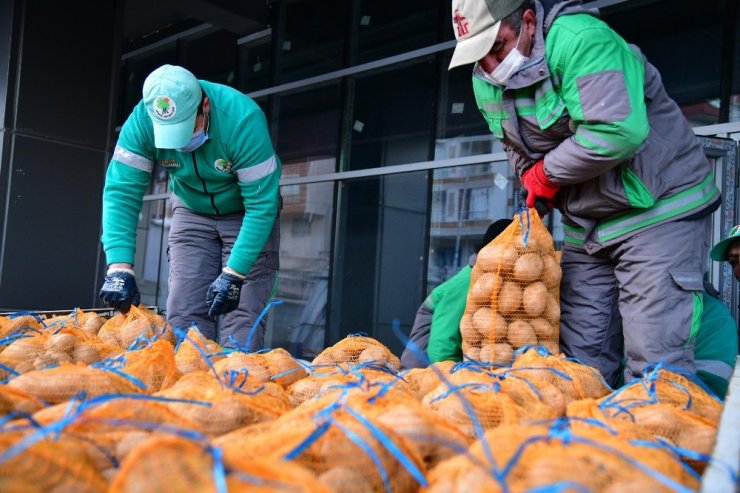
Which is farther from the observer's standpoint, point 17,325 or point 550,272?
point 17,325

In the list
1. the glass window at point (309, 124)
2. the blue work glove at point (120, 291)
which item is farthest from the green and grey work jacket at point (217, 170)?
the glass window at point (309, 124)

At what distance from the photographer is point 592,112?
2584 millimetres

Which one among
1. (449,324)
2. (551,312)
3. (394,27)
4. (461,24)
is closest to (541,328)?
(551,312)

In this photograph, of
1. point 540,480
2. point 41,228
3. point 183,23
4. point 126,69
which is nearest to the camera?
point 540,480

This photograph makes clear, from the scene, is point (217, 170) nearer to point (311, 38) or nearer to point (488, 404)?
point (488, 404)

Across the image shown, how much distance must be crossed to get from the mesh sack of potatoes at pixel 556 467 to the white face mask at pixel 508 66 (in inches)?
69.9

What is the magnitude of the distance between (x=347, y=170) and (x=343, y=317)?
155 centimetres

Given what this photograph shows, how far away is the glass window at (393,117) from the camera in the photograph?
7.02 m

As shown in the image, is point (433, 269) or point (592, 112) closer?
point (592, 112)

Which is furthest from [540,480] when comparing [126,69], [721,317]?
[126,69]

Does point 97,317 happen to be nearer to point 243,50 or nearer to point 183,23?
point 243,50

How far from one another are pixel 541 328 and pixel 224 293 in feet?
5.38

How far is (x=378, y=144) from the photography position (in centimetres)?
742

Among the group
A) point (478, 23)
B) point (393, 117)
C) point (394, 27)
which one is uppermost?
point (394, 27)
